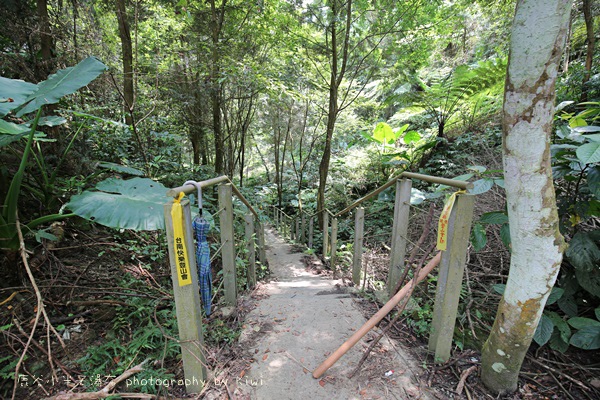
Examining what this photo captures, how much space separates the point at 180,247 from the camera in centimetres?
121

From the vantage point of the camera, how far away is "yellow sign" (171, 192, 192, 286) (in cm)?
118

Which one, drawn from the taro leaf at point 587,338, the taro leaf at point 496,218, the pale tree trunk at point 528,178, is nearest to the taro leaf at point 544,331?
the taro leaf at point 587,338

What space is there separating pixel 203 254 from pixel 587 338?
228cm

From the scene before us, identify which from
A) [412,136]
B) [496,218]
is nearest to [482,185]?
[496,218]

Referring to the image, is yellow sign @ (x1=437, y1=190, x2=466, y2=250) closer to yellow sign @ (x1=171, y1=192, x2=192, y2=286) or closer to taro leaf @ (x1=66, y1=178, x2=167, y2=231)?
yellow sign @ (x1=171, y1=192, x2=192, y2=286)

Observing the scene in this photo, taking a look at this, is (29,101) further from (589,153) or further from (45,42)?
(589,153)

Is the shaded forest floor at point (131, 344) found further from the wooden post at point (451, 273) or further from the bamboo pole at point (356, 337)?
the bamboo pole at point (356, 337)

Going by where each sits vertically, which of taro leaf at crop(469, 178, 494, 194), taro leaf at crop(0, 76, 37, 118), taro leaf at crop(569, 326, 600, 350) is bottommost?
taro leaf at crop(569, 326, 600, 350)

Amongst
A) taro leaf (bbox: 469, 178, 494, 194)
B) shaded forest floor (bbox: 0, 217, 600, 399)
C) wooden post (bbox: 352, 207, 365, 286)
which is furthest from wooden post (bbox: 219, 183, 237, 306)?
taro leaf (bbox: 469, 178, 494, 194)

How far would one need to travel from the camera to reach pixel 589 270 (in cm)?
162

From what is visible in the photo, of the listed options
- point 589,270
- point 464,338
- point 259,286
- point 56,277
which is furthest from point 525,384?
point 56,277

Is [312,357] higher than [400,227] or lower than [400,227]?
lower

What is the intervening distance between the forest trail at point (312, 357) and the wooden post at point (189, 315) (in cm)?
24

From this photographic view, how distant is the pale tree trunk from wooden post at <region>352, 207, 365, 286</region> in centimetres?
144
